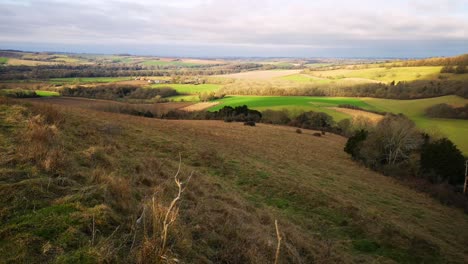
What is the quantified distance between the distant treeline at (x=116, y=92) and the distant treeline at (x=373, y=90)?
62.0 feet

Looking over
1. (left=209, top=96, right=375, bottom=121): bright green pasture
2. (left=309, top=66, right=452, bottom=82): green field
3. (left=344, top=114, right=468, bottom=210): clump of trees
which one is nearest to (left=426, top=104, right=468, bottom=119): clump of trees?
(left=209, top=96, right=375, bottom=121): bright green pasture

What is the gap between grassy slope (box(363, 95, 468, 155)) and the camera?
161 feet

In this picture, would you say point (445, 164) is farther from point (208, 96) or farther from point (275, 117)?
point (208, 96)

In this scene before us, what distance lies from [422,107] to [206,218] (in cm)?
7430

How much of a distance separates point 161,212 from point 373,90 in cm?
Result: 9292

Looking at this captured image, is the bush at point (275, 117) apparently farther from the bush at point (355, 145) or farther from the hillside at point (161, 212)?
the hillside at point (161, 212)

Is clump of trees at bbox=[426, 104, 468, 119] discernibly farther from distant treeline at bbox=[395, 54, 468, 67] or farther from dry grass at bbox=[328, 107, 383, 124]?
distant treeline at bbox=[395, 54, 468, 67]

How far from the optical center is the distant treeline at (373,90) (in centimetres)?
7544

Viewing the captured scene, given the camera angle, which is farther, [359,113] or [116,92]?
[116,92]

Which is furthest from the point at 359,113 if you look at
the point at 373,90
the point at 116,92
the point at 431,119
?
the point at 116,92

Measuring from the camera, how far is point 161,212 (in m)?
5.08

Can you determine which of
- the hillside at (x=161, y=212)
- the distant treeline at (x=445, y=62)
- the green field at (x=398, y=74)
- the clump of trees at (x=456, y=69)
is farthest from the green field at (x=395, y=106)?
the hillside at (x=161, y=212)

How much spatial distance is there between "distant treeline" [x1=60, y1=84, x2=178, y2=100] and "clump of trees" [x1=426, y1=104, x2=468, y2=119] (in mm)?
64591

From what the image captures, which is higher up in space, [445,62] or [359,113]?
[445,62]
